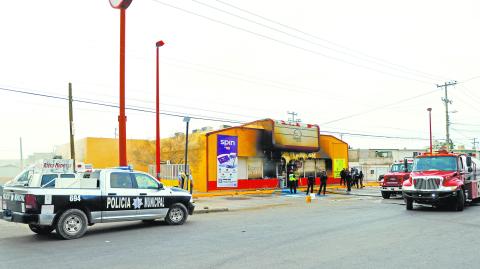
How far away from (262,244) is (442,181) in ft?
31.8

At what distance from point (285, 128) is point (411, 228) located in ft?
65.8

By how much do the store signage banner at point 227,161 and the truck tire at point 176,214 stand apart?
47.4 ft

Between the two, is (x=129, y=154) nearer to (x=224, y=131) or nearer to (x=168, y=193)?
(x=224, y=131)

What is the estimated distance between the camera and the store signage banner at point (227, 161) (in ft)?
93.1

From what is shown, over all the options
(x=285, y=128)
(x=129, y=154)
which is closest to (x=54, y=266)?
(x=285, y=128)

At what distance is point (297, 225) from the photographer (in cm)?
1294

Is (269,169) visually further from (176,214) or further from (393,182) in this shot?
(176,214)

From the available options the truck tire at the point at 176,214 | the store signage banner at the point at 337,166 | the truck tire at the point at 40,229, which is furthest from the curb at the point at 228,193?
the truck tire at the point at 40,229

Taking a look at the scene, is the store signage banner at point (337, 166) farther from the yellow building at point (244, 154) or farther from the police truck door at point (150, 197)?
the police truck door at point (150, 197)

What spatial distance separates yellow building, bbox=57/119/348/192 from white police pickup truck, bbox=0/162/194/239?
47.9 ft

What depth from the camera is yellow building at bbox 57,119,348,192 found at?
2830cm

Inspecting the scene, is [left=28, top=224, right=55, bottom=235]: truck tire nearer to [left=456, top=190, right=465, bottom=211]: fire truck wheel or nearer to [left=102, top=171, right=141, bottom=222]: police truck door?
[left=102, top=171, right=141, bottom=222]: police truck door

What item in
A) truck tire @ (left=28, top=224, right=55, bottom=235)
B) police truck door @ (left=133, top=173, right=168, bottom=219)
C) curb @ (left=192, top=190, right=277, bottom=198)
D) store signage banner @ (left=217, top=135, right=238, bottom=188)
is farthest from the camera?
store signage banner @ (left=217, top=135, right=238, bottom=188)

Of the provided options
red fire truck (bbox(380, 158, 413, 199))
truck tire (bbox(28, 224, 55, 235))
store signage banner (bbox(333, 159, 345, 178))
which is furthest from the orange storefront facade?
truck tire (bbox(28, 224, 55, 235))
